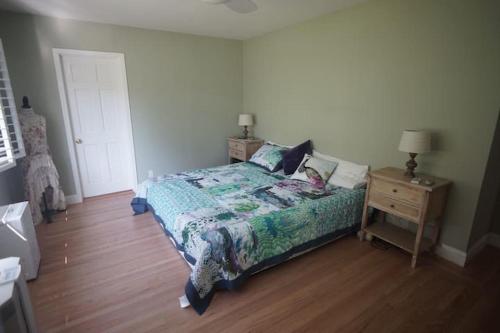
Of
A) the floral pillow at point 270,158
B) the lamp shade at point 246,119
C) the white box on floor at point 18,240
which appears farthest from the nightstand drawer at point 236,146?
the white box on floor at point 18,240

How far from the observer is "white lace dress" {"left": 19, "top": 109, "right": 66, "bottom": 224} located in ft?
10.0

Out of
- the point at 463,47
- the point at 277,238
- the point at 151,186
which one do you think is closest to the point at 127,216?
the point at 151,186

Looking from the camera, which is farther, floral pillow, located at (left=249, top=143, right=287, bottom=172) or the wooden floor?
floral pillow, located at (left=249, top=143, right=287, bottom=172)

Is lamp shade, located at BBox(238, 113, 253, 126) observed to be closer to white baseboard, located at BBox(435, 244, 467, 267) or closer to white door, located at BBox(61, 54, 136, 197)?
white door, located at BBox(61, 54, 136, 197)

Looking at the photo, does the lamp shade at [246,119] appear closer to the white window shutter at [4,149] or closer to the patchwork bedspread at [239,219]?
the patchwork bedspread at [239,219]

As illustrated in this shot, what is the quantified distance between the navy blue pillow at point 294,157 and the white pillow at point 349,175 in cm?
52

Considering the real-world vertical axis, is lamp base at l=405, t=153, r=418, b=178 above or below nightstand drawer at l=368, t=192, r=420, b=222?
above

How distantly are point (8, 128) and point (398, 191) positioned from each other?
394 centimetres

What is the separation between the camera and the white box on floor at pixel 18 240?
2.07 meters

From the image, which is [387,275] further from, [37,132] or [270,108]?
[37,132]

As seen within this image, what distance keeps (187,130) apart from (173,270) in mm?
2691

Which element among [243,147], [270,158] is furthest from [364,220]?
[243,147]

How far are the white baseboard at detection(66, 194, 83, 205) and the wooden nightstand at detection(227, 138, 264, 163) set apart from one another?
98.3 inches

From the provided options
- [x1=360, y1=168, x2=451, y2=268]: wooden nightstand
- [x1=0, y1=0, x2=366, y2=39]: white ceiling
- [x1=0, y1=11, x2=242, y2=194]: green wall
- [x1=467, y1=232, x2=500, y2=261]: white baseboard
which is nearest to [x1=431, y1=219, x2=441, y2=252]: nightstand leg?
[x1=360, y1=168, x2=451, y2=268]: wooden nightstand
